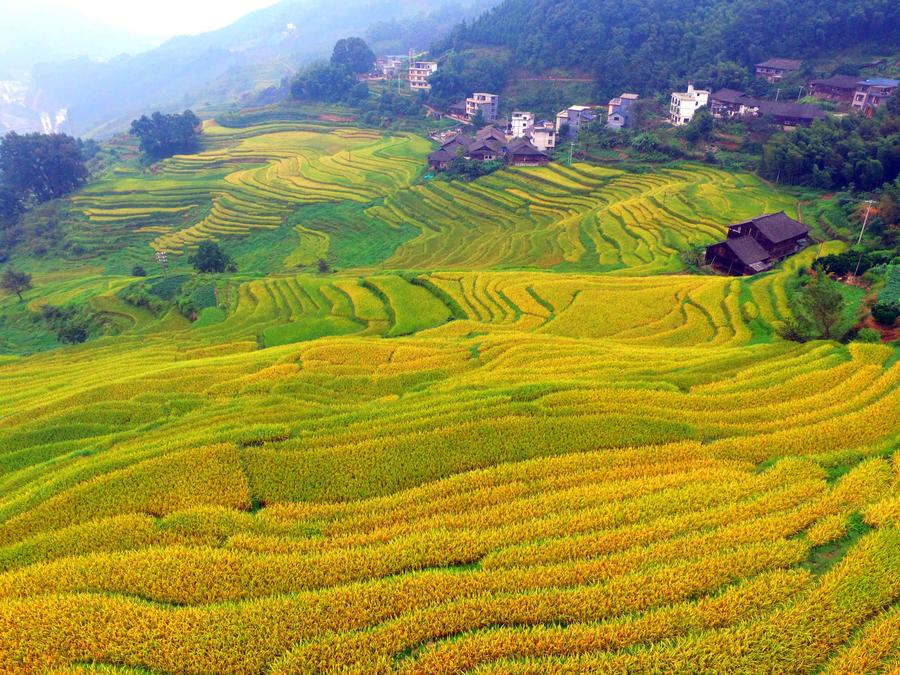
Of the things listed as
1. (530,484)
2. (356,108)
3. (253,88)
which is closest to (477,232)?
(530,484)

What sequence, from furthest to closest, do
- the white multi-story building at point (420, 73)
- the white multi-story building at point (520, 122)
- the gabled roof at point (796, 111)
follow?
the white multi-story building at point (420, 73)
the white multi-story building at point (520, 122)
the gabled roof at point (796, 111)

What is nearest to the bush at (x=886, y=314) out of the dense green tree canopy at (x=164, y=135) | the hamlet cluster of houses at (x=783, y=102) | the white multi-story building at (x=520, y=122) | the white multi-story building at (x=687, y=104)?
the hamlet cluster of houses at (x=783, y=102)

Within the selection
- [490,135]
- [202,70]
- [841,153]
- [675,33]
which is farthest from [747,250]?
[202,70]

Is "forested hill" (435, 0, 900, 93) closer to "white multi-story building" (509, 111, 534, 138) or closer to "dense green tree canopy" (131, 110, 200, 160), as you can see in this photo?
"white multi-story building" (509, 111, 534, 138)

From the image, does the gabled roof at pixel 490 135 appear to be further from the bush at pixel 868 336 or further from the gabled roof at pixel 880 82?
the bush at pixel 868 336

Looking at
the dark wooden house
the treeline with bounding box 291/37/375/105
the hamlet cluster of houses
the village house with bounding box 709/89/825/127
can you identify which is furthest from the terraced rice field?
the treeline with bounding box 291/37/375/105
